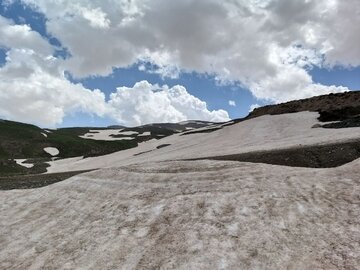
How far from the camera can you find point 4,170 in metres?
70.1

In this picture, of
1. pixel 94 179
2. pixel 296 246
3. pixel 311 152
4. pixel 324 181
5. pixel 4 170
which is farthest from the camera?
pixel 4 170

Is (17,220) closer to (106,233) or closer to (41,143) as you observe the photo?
(106,233)

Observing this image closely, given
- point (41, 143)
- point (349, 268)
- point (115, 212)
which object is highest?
point (41, 143)

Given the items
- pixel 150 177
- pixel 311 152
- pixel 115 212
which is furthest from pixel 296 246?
pixel 311 152

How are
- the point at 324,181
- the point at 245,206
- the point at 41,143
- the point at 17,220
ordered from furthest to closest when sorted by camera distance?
the point at 41,143
the point at 17,220
the point at 324,181
the point at 245,206

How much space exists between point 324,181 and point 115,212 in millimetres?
10059

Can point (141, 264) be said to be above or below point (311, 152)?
below

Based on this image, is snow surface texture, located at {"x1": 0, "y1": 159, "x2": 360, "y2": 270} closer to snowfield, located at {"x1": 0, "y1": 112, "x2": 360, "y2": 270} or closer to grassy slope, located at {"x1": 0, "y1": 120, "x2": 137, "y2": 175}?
snowfield, located at {"x1": 0, "y1": 112, "x2": 360, "y2": 270}

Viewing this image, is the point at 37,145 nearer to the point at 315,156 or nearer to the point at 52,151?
the point at 52,151

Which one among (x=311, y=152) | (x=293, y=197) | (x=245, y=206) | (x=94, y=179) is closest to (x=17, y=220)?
(x=94, y=179)

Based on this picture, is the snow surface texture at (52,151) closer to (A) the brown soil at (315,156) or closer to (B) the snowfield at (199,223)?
(A) the brown soil at (315,156)

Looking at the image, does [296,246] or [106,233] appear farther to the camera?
[106,233]

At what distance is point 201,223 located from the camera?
Answer: 16.8 meters

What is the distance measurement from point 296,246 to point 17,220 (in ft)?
55.5
